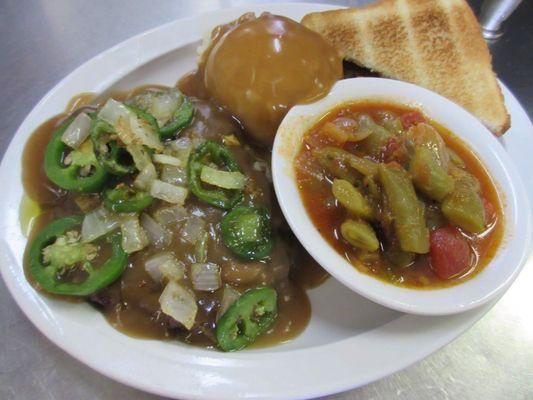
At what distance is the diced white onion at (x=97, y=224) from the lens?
1961 mm

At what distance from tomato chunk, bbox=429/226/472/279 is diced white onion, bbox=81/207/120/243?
133cm

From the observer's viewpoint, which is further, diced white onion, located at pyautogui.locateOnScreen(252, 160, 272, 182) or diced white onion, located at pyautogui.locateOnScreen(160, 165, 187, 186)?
diced white onion, located at pyautogui.locateOnScreen(252, 160, 272, 182)

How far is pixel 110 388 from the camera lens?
211cm

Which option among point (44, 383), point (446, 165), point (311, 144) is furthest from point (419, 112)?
point (44, 383)

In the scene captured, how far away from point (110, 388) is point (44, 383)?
1.07 ft

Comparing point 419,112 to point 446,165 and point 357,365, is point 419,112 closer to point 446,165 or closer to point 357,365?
point 446,165

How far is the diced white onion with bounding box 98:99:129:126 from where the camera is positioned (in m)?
2.12

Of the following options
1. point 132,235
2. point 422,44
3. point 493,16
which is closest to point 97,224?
point 132,235

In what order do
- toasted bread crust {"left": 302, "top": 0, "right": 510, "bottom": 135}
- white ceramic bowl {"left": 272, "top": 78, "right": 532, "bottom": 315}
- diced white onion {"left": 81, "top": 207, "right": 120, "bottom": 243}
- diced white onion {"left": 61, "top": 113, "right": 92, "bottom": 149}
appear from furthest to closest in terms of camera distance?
toasted bread crust {"left": 302, "top": 0, "right": 510, "bottom": 135} → diced white onion {"left": 61, "top": 113, "right": 92, "bottom": 149} → diced white onion {"left": 81, "top": 207, "right": 120, "bottom": 243} → white ceramic bowl {"left": 272, "top": 78, "right": 532, "bottom": 315}

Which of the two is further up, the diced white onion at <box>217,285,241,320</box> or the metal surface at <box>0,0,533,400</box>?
the diced white onion at <box>217,285,241,320</box>

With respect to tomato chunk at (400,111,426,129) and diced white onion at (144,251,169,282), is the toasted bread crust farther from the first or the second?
diced white onion at (144,251,169,282)

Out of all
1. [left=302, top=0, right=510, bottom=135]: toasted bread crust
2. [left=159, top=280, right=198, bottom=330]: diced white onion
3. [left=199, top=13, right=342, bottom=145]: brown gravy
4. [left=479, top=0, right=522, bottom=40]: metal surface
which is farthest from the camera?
[left=479, top=0, right=522, bottom=40]: metal surface

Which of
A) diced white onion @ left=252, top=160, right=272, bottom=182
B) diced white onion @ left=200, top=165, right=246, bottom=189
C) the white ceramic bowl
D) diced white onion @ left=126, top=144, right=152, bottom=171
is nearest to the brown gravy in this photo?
the white ceramic bowl

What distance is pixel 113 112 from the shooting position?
2.15 meters
